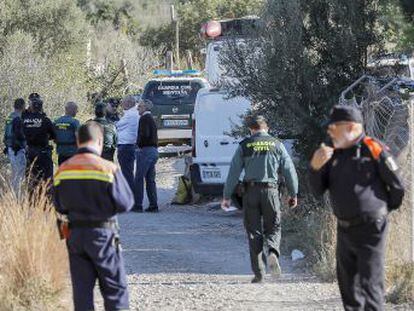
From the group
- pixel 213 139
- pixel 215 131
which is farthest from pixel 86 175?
pixel 215 131

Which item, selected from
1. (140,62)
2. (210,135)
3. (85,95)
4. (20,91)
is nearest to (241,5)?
(140,62)

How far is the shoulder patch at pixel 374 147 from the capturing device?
687 centimetres

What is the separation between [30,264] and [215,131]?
8126 mm

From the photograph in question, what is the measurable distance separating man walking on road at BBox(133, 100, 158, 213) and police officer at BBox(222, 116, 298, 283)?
5.92m

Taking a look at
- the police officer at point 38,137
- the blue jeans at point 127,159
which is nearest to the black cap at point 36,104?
the police officer at point 38,137

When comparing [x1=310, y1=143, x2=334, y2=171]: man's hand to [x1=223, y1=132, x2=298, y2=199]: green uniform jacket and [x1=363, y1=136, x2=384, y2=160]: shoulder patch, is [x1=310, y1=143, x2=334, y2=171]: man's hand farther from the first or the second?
[x1=223, y1=132, x2=298, y2=199]: green uniform jacket

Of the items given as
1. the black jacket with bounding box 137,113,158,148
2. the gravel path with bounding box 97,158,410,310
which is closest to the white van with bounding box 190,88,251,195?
the gravel path with bounding box 97,158,410,310

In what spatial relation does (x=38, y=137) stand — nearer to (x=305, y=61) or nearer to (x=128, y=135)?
(x=128, y=135)

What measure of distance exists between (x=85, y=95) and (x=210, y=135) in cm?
909

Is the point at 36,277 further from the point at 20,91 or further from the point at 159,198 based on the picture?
the point at 20,91

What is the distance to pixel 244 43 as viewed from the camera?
1390 centimetres

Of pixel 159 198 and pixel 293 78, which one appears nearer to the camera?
pixel 293 78

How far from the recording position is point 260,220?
1030cm

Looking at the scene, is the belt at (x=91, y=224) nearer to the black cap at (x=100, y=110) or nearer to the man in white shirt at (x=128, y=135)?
the black cap at (x=100, y=110)
